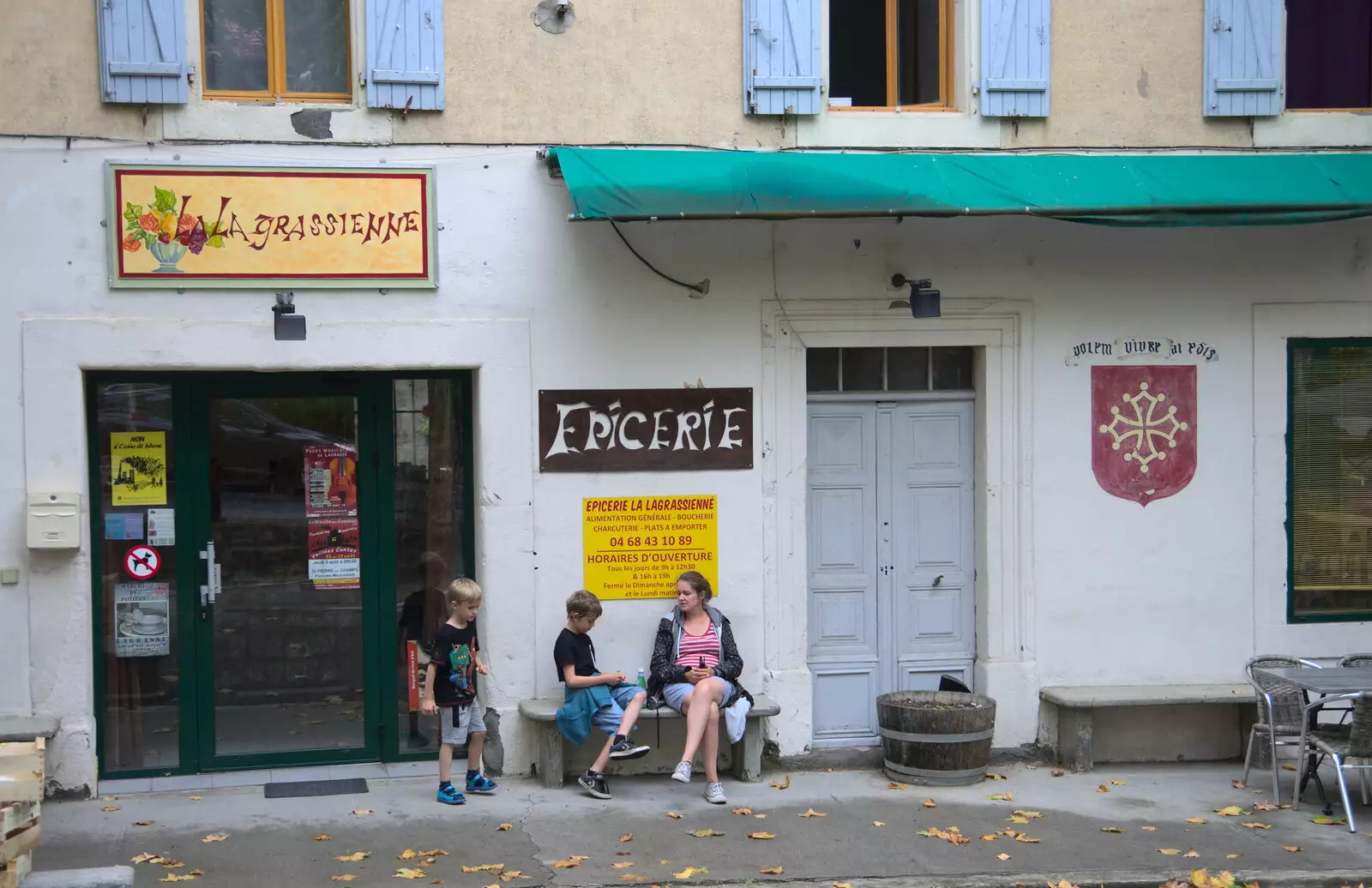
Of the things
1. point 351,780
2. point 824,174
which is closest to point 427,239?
point 824,174

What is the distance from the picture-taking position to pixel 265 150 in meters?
8.34

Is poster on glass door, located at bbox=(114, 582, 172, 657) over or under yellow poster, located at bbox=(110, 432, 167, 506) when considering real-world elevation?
under

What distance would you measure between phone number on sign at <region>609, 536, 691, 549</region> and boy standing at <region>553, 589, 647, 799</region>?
0.45m

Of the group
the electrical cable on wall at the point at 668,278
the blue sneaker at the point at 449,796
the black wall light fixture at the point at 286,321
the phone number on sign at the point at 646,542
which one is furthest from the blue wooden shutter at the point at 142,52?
the blue sneaker at the point at 449,796

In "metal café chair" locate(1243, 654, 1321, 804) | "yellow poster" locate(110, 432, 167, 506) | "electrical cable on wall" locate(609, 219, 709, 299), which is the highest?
"electrical cable on wall" locate(609, 219, 709, 299)

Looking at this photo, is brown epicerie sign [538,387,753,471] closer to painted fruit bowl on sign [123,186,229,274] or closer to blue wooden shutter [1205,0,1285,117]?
painted fruit bowl on sign [123,186,229,274]

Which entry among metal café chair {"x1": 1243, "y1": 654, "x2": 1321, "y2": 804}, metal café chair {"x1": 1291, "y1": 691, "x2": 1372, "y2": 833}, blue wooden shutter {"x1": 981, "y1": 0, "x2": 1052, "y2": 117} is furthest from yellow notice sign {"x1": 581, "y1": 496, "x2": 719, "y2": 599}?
metal café chair {"x1": 1291, "y1": 691, "x2": 1372, "y2": 833}

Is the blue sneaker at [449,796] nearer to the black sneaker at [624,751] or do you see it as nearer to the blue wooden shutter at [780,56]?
the black sneaker at [624,751]

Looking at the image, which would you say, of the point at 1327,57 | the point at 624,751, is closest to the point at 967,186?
the point at 1327,57

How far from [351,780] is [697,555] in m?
2.48

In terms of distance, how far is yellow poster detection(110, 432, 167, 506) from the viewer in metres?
8.48

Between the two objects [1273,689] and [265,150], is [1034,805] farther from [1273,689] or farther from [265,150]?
[265,150]

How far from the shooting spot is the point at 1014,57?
897 cm

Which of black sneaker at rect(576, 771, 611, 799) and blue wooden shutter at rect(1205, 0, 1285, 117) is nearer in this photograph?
black sneaker at rect(576, 771, 611, 799)
